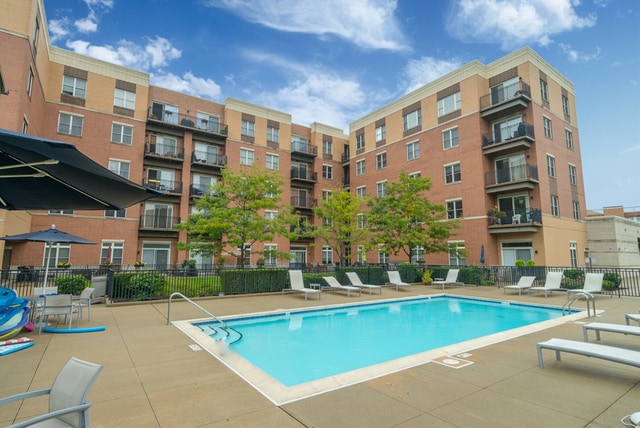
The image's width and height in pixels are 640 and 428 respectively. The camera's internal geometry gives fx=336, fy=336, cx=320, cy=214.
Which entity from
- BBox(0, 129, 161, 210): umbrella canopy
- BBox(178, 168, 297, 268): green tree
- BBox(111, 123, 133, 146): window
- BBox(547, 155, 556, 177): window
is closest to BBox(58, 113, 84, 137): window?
BBox(111, 123, 133, 146): window

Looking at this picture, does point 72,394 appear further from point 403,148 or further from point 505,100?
point 403,148

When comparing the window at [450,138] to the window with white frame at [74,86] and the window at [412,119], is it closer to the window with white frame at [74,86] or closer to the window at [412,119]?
the window at [412,119]

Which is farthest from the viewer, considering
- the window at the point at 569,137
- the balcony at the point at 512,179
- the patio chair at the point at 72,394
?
the window at the point at 569,137

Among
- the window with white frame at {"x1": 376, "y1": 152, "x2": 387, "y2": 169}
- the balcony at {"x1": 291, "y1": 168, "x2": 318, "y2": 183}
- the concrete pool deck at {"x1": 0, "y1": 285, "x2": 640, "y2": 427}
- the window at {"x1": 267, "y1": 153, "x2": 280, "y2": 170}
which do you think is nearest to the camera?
the concrete pool deck at {"x1": 0, "y1": 285, "x2": 640, "y2": 427}

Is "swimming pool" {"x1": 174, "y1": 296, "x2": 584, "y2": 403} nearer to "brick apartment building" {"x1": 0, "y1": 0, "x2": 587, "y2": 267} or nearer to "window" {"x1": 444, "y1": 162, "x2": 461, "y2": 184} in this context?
"brick apartment building" {"x1": 0, "y1": 0, "x2": 587, "y2": 267}

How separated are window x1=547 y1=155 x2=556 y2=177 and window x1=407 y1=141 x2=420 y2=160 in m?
9.74

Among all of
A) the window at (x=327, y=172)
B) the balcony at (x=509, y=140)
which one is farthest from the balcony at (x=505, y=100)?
the window at (x=327, y=172)

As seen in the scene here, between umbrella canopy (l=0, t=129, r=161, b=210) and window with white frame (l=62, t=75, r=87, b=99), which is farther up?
window with white frame (l=62, t=75, r=87, b=99)

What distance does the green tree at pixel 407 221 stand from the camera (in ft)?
69.0

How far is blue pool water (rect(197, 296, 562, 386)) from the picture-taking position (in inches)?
271

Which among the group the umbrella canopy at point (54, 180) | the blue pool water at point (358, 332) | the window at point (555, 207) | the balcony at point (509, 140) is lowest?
the blue pool water at point (358, 332)

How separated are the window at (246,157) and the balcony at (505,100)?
20.2 meters

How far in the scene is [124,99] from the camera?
2680cm

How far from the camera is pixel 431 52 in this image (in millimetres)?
20438
